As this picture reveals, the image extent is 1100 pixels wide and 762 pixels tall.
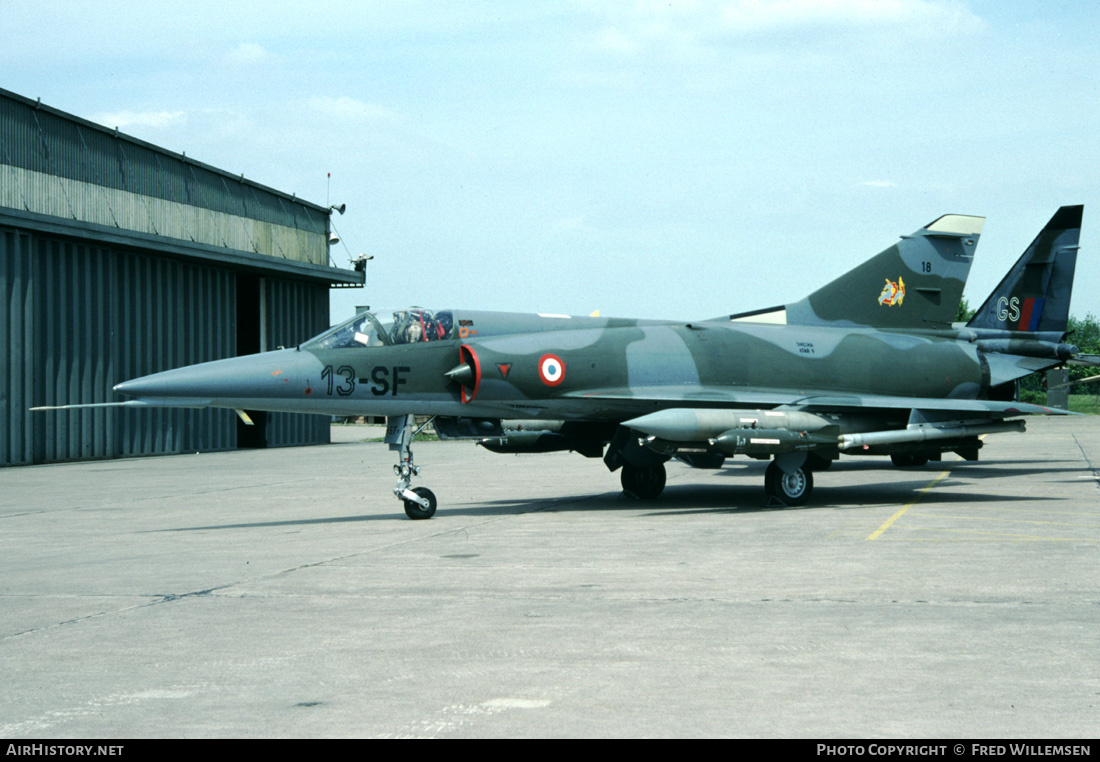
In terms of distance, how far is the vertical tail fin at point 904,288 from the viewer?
61.2 ft

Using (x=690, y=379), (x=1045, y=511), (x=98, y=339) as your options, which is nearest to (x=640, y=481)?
(x=690, y=379)

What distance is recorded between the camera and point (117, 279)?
108 feet

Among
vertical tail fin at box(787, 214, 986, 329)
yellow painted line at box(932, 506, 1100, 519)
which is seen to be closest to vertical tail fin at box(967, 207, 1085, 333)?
vertical tail fin at box(787, 214, 986, 329)

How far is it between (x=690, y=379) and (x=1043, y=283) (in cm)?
1082

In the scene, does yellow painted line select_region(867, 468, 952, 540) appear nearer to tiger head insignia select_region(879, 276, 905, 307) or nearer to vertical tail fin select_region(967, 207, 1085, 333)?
tiger head insignia select_region(879, 276, 905, 307)

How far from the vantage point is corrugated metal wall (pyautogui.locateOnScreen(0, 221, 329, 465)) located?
2903 cm

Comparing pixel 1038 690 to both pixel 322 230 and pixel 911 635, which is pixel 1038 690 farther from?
pixel 322 230

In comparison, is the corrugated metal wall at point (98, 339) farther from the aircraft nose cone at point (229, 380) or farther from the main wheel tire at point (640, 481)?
the main wheel tire at point (640, 481)

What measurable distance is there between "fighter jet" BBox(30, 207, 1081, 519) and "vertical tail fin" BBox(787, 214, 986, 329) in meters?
0.03

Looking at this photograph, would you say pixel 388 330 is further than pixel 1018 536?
Yes

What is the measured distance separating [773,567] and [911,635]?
3008mm

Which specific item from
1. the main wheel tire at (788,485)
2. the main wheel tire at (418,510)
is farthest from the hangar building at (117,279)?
the main wheel tire at (788,485)

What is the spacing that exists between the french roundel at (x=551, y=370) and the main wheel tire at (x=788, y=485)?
3403 mm

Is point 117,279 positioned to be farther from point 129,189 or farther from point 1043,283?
point 1043,283
